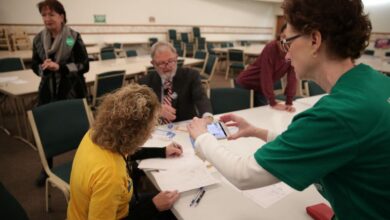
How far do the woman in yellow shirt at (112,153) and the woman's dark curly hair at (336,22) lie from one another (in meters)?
0.69

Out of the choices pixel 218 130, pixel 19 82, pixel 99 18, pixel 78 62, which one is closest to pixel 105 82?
pixel 78 62

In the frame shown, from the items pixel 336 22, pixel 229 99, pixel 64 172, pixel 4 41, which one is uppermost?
pixel 4 41

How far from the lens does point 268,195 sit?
1206 mm

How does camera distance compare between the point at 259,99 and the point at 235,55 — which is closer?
the point at 259,99

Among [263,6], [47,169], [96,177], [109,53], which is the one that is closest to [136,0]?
[109,53]

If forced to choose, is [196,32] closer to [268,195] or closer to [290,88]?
[290,88]

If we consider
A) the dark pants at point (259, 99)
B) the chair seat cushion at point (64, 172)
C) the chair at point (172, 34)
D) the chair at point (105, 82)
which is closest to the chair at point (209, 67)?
the chair at point (105, 82)

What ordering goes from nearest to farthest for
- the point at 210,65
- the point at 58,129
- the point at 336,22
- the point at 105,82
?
1. the point at 336,22
2. the point at 58,129
3. the point at 105,82
4. the point at 210,65

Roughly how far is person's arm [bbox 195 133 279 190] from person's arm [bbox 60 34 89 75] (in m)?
2.14

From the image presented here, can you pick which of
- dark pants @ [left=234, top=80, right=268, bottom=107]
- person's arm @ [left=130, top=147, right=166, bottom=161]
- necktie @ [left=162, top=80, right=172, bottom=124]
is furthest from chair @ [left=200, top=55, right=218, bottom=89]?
person's arm @ [left=130, top=147, right=166, bottom=161]

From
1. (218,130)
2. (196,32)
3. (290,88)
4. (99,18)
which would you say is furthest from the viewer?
(196,32)

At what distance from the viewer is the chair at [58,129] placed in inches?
70.6

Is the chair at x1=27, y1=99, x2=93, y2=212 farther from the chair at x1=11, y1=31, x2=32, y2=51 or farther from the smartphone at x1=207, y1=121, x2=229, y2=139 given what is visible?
the chair at x1=11, y1=31, x2=32, y2=51

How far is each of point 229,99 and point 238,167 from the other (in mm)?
1831
